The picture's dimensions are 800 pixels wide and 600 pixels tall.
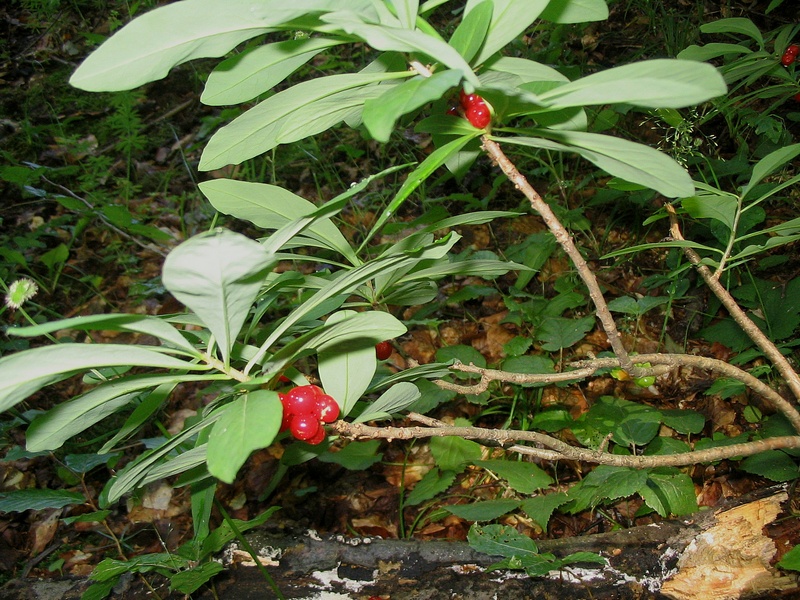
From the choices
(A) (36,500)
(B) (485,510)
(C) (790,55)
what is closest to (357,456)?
(B) (485,510)

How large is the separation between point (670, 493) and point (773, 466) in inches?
11.0

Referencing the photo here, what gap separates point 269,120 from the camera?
2.50ft

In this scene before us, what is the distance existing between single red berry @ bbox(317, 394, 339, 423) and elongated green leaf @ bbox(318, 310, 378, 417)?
0.24 ft

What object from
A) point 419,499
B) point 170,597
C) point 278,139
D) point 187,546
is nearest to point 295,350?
point 278,139

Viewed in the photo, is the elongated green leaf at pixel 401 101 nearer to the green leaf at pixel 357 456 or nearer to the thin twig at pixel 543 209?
the thin twig at pixel 543 209

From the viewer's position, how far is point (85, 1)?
5.33 metres

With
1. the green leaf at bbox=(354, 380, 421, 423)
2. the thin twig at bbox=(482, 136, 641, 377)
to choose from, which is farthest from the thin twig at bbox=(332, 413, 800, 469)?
the thin twig at bbox=(482, 136, 641, 377)

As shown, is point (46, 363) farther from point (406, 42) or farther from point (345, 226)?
point (345, 226)

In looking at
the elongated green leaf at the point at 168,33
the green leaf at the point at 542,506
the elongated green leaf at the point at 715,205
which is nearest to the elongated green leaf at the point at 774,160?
the elongated green leaf at the point at 715,205

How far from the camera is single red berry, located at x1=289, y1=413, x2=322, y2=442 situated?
2.60 feet

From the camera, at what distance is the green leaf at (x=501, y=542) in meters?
1.37

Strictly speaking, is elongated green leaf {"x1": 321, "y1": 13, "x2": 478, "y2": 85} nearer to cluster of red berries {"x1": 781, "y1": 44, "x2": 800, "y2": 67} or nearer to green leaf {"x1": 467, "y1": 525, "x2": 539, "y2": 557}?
green leaf {"x1": 467, "y1": 525, "x2": 539, "y2": 557}

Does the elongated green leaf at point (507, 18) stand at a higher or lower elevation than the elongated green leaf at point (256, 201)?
higher

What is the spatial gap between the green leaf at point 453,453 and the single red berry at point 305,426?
1.25 metres
